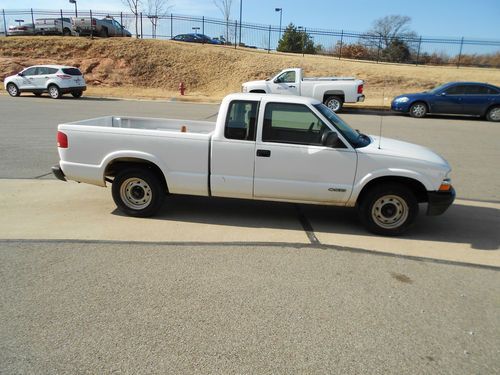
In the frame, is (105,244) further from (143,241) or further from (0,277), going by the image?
(0,277)

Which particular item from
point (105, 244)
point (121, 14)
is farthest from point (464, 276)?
point (121, 14)

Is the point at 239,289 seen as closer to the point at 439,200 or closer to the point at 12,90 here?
the point at 439,200

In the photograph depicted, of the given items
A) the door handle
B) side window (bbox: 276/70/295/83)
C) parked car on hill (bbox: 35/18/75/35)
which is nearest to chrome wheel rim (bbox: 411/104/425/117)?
side window (bbox: 276/70/295/83)

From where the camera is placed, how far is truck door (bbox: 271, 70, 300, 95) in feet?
65.7

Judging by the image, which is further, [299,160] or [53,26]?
[53,26]

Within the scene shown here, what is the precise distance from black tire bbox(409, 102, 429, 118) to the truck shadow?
555 inches

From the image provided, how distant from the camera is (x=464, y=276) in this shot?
4266 millimetres

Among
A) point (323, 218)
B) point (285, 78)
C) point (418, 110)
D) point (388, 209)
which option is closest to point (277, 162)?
point (323, 218)

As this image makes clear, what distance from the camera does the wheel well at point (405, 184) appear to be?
518 centimetres

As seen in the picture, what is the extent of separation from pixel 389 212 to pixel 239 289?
7.99 feet

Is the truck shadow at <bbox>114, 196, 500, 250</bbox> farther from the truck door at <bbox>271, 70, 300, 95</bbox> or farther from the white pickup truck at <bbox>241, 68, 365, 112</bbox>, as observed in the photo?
the truck door at <bbox>271, 70, 300, 95</bbox>

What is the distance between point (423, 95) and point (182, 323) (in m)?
19.0

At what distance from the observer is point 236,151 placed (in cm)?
527

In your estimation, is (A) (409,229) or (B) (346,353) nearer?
(B) (346,353)
